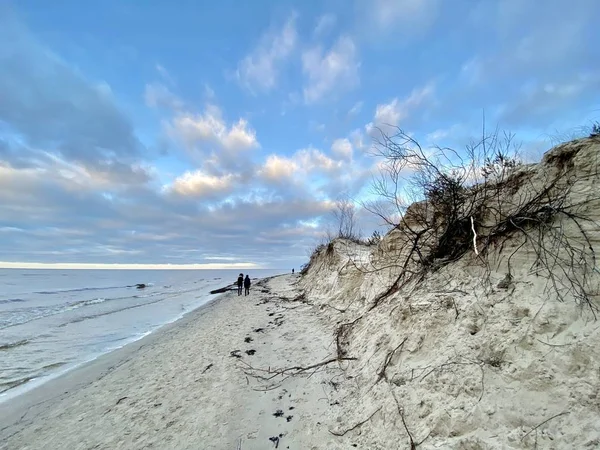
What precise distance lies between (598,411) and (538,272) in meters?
1.91

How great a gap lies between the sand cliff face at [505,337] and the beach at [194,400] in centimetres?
87

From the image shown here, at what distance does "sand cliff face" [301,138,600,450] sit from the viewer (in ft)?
9.60

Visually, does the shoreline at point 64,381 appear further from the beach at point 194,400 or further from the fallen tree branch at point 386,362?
the fallen tree branch at point 386,362

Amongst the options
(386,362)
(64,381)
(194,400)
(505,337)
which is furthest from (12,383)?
(505,337)

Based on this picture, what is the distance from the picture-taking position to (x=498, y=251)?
492 centimetres

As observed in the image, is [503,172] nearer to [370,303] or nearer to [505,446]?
[370,303]

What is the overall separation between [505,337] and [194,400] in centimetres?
545

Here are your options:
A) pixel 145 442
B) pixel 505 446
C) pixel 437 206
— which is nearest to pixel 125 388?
pixel 145 442

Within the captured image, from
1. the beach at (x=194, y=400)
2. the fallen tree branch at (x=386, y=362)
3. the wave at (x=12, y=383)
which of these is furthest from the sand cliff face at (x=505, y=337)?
the wave at (x=12, y=383)

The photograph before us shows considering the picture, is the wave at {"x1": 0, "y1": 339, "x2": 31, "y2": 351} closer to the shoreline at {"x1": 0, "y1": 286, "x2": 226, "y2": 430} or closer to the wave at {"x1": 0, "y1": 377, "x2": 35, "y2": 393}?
the shoreline at {"x1": 0, "y1": 286, "x2": 226, "y2": 430}

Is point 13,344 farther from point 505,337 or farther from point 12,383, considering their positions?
point 505,337

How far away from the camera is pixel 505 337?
3689 millimetres

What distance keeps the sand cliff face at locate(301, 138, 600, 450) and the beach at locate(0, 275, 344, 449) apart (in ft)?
2.85

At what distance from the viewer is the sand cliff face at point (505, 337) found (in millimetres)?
2926
